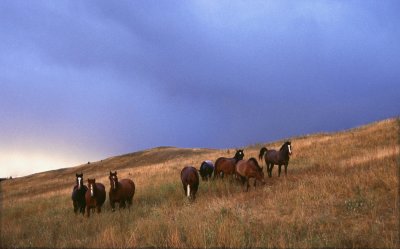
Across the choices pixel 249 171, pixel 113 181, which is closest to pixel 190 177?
pixel 249 171

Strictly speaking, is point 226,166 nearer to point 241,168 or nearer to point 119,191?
point 241,168

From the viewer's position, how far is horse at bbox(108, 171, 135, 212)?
15891 millimetres

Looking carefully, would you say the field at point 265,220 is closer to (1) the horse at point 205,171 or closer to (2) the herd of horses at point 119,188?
(2) the herd of horses at point 119,188

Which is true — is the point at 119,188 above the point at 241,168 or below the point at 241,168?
below

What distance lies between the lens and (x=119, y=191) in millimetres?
16141

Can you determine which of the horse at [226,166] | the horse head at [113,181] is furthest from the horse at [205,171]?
the horse head at [113,181]

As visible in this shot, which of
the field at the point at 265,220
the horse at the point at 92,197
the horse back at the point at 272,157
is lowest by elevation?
the field at the point at 265,220

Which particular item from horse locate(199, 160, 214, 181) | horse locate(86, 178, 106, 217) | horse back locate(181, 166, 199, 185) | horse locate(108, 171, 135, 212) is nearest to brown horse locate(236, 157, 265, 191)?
horse back locate(181, 166, 199, 185)

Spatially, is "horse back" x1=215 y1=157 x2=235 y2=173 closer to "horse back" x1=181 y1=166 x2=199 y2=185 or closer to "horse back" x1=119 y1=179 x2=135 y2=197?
"horse back" x1=181 y1=166 x2=199 y2=185

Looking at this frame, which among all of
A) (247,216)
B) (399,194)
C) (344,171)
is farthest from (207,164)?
(399,194)

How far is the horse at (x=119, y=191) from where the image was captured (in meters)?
15.9

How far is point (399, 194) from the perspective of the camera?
35.7ft

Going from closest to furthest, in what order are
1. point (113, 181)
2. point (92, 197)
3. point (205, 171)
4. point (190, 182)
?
1. point (92, 197)
2. point (113, 181)
3. point (190, 182)
4. point (205, 171)

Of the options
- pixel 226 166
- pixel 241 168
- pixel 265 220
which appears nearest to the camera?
pixel 265 220
